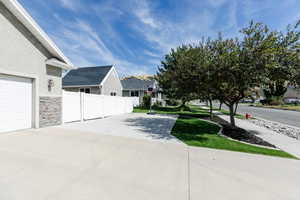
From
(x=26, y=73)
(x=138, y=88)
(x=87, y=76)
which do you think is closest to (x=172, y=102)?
(x=138, y=88)

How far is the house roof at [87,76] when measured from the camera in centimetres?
1789

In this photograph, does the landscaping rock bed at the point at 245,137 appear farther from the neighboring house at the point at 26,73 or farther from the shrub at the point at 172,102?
the shrub at the point at 172,102

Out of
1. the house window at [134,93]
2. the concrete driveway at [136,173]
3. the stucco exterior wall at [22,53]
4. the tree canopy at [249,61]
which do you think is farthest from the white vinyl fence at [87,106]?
the house window at [134,93]

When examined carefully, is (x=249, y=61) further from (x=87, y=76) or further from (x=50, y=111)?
(x=87, y=76)

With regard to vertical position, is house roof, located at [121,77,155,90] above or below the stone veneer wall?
above

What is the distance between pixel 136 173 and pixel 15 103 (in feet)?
21.7

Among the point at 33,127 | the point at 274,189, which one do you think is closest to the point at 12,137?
the point at 33,127

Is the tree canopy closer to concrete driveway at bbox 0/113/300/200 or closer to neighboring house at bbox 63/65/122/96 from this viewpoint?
concrete driveway at bbox 0/113/300/200

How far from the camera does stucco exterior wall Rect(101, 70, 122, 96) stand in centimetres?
1794

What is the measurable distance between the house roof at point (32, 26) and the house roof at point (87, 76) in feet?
32.1

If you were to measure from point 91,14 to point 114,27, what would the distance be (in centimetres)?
278

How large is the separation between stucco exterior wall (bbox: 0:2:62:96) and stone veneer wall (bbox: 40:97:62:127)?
1.12 ft

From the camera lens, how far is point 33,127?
668 centimetres

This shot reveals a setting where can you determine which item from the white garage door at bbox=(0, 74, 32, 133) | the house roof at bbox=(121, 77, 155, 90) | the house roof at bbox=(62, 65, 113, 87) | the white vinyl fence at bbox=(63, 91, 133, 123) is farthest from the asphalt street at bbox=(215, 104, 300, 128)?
the house roof at bbox=(62, 65, 113, 87)
